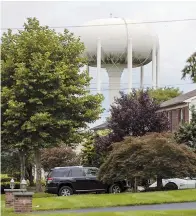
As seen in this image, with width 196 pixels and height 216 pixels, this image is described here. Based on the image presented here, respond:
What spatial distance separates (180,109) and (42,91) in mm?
19979

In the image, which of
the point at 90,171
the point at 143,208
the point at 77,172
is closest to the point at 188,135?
the point at 90,171

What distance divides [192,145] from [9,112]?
1172cm

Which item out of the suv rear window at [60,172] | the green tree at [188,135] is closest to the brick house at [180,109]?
the green tree at [188,135]

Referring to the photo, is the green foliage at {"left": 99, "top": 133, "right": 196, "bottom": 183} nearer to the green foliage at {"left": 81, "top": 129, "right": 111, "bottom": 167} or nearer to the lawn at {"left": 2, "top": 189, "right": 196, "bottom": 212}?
the lawn at {"left": 2, "top": 189, "right": 196, "bottom": 212}

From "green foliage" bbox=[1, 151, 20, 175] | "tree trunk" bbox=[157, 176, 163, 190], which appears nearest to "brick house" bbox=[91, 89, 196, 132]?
"green foliage" bbox=[1, 151, 20, 175]

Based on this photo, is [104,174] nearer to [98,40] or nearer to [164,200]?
[164,200]

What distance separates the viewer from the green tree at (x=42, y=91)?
3319cm

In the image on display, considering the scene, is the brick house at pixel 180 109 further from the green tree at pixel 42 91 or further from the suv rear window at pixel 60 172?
the suv rear window at pixel 60 172

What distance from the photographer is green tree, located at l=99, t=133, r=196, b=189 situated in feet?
99.3

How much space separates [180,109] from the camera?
50438mm

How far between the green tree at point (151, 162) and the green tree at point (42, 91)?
15.5ft

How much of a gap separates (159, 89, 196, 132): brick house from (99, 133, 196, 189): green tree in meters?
16.6

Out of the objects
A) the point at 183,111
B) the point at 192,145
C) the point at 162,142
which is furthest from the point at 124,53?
the point at 162,142

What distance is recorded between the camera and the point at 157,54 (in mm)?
73625
